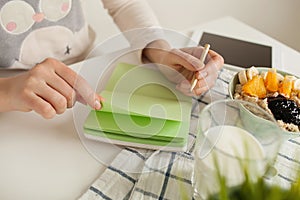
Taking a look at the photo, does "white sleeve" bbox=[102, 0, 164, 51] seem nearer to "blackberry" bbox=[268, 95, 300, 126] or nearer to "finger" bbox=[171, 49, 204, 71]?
"finger" bbox=[171, 49, 204, 71]

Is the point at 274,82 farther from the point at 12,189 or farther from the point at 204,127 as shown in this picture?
the point at 12,189

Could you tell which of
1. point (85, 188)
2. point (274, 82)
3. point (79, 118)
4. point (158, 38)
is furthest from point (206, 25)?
point (85, 188)

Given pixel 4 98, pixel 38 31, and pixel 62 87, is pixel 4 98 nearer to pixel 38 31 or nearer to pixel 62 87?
pixel 62 87

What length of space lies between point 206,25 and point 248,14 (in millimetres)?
633

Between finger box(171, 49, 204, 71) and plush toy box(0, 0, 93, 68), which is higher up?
finger box(171, 49, 204, 71)

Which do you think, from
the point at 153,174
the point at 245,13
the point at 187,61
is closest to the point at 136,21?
the point at 187,61

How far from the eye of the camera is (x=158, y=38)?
86cm

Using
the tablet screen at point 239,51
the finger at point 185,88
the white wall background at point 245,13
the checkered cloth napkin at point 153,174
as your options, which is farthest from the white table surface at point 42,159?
the white wall background at point 245,13

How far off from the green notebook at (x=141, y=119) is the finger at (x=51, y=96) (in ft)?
0.17

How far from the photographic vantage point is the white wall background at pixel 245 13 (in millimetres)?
1547

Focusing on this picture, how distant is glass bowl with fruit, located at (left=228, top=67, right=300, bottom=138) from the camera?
62cm

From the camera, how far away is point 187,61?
73 cm

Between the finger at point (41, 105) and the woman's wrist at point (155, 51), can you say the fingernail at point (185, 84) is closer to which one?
the woman's wrist at point (155, 51)

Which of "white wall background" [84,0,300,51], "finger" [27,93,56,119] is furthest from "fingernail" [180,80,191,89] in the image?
"white wall background" [84,0,300,51]
